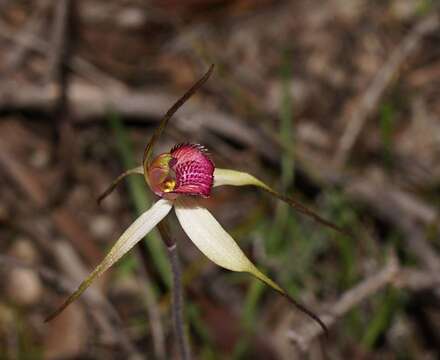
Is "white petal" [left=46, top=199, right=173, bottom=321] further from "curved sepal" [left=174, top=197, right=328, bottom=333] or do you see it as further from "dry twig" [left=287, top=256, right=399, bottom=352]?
"dry twig" [left=287, top=256, right=399, bottom=352]

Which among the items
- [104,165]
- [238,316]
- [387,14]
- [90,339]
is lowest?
[90,339]

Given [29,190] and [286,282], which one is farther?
[29,190]

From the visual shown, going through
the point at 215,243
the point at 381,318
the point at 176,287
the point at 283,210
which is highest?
the point at 215,243

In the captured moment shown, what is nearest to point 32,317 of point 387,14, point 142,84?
point 142,84

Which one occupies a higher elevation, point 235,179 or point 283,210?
point 235,179

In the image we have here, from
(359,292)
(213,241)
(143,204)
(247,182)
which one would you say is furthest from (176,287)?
(143,204)

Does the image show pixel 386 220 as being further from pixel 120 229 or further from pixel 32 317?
pixel 32 317

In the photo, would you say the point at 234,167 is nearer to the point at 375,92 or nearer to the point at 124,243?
the point at 375,92
